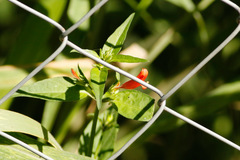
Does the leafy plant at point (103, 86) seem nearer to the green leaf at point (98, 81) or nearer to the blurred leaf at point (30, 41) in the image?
the green leaf at point (98, 81)

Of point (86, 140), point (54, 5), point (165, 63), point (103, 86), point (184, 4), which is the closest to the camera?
point (103, 86)

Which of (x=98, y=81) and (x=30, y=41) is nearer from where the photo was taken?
(x=98, y=81)

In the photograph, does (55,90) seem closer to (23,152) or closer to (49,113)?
(23,152)

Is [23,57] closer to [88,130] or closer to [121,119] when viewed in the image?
[88,130]

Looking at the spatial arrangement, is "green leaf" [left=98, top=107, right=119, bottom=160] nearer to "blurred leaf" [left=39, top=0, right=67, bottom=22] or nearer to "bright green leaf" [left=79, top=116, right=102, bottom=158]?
"bright green leaf" [left=79, top=116, right=102, bottom=158]

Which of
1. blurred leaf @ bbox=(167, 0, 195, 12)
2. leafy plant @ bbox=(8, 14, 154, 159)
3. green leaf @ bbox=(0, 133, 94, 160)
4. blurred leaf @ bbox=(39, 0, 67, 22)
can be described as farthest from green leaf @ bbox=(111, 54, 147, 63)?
blurred leaf @ bbox=(167, 0, 195, 12)

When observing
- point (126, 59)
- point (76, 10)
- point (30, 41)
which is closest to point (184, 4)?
point (76, 10)
